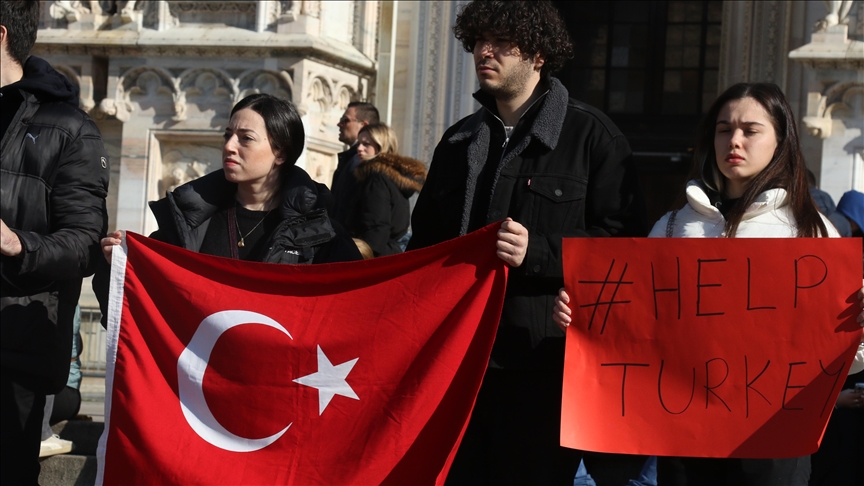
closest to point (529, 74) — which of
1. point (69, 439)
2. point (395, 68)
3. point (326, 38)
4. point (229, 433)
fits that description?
point (229, 433)

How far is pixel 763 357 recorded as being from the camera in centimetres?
420

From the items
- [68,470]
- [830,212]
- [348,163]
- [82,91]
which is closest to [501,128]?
[68,470]

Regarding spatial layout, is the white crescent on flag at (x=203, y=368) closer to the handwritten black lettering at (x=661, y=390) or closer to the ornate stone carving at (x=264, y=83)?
the handwritten black lettering at (x=661, y=390)

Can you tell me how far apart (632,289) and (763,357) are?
50cm

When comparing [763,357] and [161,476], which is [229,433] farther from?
[763,357]

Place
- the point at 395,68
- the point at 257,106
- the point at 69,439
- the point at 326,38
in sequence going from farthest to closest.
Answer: the point at 395,68, the point at 326,38, the point at 69,439, the point at 257,106

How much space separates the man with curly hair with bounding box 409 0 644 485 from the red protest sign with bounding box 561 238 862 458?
132 millimetres

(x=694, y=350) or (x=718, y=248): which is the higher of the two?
(x=718, y=248)

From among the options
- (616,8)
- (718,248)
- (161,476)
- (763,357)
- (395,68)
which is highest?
(616,8)

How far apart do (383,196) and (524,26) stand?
3.76 meters

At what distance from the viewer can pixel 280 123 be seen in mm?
4848

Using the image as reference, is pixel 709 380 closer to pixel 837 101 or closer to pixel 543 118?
pixel 543 118

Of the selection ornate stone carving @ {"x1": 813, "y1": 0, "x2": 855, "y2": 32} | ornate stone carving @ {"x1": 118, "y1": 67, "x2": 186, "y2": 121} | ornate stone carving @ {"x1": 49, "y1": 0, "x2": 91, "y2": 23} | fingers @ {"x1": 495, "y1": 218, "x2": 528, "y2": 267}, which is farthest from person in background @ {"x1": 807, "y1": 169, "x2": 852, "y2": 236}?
ornate stone carving @ {"x1": 49, "y1": 0, "x2": 91, "y2": 23}

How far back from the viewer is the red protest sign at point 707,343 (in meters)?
4.14
